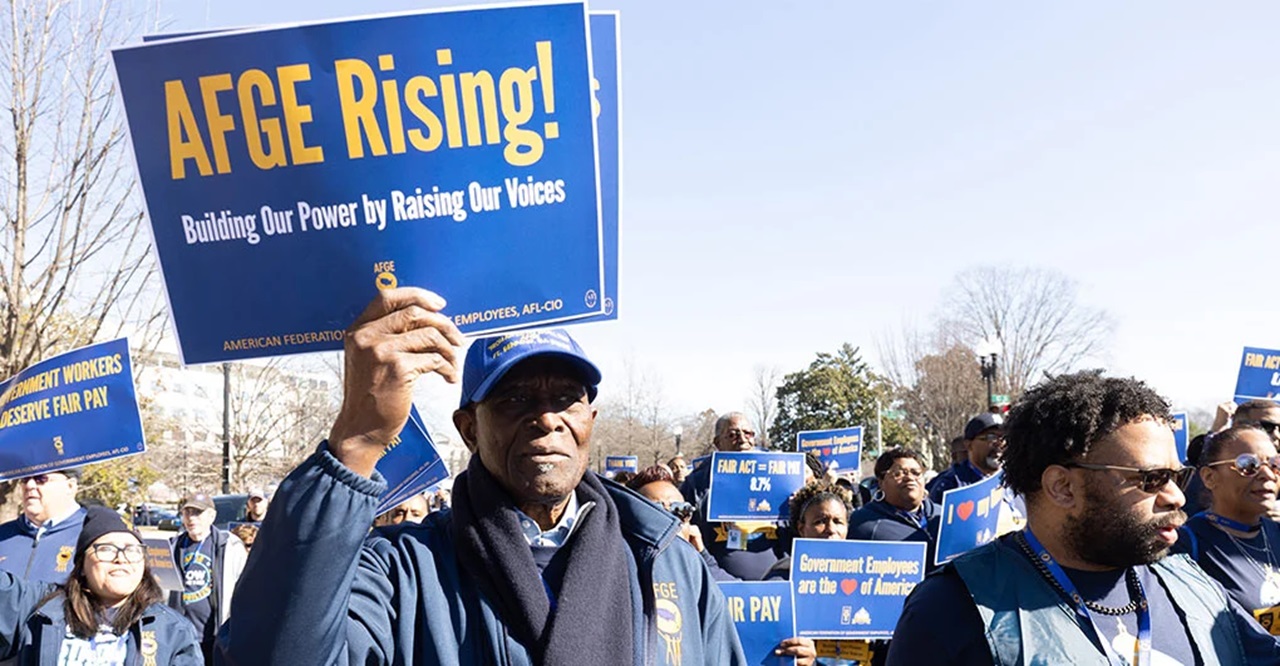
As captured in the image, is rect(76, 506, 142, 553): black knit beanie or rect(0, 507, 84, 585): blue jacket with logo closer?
rect(76, 506, 142, 553): black knit beanie

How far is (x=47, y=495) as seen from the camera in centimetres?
629

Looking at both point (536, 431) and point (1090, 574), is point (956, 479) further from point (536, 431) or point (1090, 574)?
point (536, 431)

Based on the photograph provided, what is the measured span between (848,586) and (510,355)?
3953 millimetres

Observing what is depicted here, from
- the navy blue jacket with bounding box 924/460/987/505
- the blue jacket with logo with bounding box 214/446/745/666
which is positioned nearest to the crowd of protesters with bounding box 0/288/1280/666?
the blue jacket with logo with bounding box 214/446/745/666

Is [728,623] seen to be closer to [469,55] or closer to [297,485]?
[297,485]

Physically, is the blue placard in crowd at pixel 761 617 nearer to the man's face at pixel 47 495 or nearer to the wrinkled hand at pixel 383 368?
the wrinkled hand at pixel 383 368

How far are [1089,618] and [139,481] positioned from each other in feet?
82.5

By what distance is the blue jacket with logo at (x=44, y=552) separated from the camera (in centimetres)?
654

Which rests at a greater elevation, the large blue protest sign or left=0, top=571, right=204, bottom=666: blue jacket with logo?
the large blue protest sign

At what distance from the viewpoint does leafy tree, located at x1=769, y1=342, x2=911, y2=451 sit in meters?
49.0

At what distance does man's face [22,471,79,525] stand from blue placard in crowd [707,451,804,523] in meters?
4.42

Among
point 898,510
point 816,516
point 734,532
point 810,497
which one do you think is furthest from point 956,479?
point 816,516

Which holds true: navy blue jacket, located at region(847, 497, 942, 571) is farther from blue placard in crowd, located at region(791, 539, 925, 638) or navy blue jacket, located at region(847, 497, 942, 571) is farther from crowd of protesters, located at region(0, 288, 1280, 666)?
crowd of protesters, located at region(0, 288, 1280, 666)

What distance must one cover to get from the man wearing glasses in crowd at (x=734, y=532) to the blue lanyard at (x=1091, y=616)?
4628 millimetres
